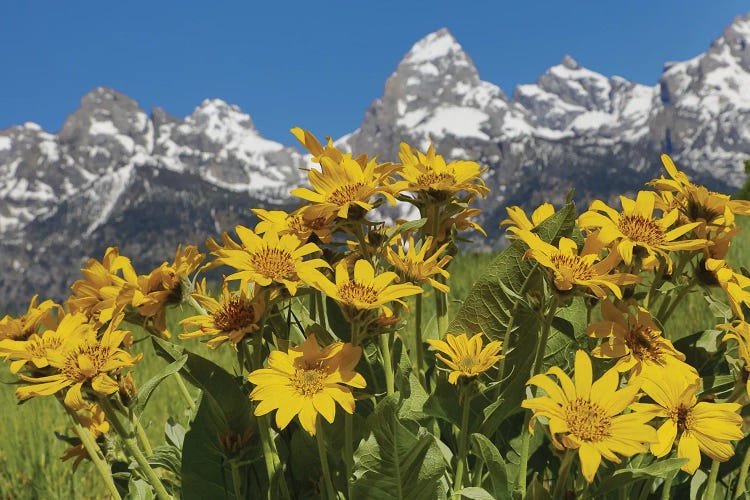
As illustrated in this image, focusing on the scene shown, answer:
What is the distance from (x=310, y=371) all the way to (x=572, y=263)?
2.05 ft

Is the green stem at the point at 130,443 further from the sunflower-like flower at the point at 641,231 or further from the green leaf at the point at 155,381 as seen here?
the sunflower-like flower at the point at 641,231

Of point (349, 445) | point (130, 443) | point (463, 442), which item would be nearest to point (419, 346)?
point (463, 442)

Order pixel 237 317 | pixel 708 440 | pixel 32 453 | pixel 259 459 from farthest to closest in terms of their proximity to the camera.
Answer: pixel 32 453, pixel 259 459, pixel 237 317, pixel 708 440

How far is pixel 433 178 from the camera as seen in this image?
1.65 metres

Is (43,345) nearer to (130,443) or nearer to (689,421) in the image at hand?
(130,443)

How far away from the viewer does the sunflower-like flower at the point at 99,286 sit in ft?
5.22

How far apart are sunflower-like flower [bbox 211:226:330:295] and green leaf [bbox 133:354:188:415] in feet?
0.72

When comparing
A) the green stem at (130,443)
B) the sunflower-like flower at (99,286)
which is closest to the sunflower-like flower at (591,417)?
the green stem at (130,443)

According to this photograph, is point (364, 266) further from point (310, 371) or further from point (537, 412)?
point (537, 412)

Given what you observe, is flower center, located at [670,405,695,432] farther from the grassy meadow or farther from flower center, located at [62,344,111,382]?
flower center, located at [62,344,111,382]

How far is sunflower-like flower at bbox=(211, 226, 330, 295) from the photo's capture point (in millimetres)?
1331

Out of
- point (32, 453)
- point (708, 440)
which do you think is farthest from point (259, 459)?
point (32, 453)

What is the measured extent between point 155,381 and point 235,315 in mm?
229

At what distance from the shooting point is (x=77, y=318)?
5.08 feet
